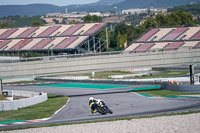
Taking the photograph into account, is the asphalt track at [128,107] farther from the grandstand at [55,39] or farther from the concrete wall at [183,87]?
the grandstand at [55,39]

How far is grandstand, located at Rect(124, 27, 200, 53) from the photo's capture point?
9425 cm

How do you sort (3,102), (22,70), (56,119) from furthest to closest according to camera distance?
(22,70) < (3,102) < (56,119)

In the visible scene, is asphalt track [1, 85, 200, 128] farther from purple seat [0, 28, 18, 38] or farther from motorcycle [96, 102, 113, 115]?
purple seat [0, 28, 18, 38]

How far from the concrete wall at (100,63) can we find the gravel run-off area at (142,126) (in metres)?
20.2

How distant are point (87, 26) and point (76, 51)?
41.7ft

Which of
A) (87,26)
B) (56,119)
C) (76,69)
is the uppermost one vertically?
(87,26)

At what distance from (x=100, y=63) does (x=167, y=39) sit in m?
51.9

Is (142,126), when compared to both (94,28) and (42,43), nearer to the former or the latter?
(42,43)

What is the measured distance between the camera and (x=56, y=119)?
110 feet

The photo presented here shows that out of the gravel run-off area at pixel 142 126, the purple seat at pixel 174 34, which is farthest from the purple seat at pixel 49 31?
the gravel run-off area at pixel 142 126

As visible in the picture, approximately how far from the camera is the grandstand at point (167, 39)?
309 ft

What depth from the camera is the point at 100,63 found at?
49.0 meters

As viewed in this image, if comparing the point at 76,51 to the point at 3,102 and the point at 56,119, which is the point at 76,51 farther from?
the point at 56,119

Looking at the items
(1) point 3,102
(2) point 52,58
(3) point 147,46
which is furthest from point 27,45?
(1) point 3,102
